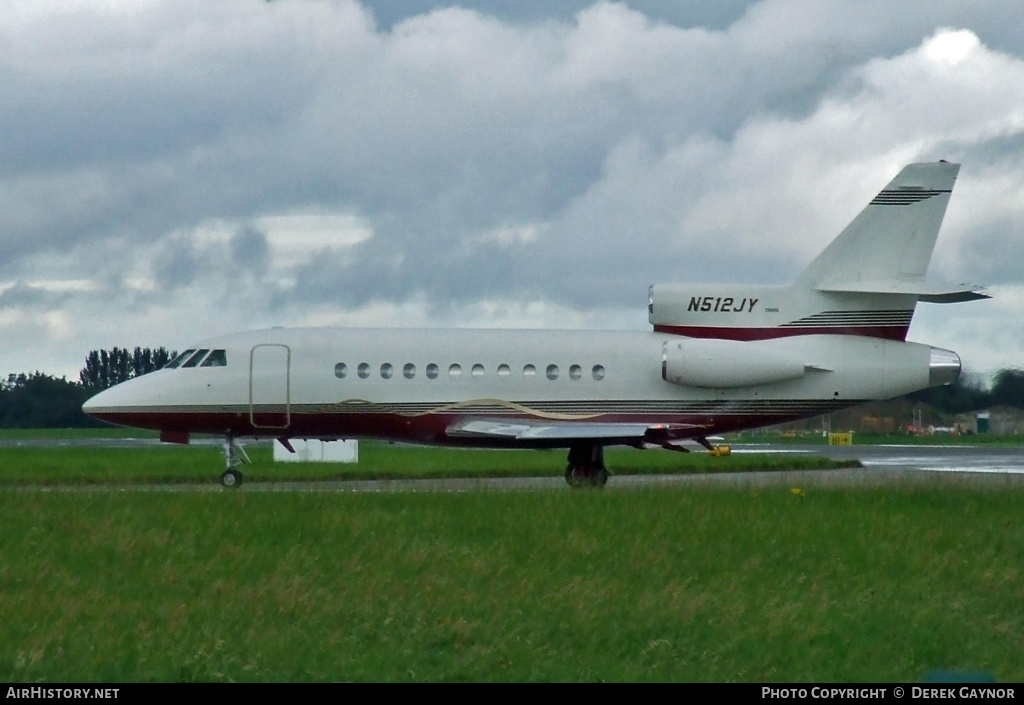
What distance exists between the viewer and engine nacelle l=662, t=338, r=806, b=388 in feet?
86.5

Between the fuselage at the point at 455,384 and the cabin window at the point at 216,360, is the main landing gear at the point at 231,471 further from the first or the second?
the cabin window at the point at 216,360

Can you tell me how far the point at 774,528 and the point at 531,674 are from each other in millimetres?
7292

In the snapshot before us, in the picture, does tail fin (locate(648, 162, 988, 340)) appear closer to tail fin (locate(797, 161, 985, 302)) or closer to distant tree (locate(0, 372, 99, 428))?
tail fin (locate(797, 161, 985, 302))

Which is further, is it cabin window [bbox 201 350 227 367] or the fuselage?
cabin window [bbox 201 350 227 367]

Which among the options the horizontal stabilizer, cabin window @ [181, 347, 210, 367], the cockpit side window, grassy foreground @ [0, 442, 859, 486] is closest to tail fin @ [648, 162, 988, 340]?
the horizontal stabilizer

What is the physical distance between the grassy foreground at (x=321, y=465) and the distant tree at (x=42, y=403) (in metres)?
29.3

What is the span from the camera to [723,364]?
26344 millimetres

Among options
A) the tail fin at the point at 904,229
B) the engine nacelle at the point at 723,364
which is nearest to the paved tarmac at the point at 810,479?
the engine nacelle at the point at 723,364

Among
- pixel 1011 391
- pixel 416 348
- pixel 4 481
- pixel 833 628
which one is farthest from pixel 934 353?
pixel 1011 391

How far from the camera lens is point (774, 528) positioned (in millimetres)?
16688

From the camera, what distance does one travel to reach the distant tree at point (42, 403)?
72.5 meters

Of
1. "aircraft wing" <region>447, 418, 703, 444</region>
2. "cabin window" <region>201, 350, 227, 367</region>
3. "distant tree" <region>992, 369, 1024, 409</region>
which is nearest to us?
"aircraft wing" <region>447, 418, 703, 444</region>

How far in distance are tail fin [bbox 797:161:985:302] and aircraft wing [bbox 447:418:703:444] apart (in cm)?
467

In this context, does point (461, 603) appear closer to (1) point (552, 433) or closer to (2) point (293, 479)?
(1) point (552, 433)
